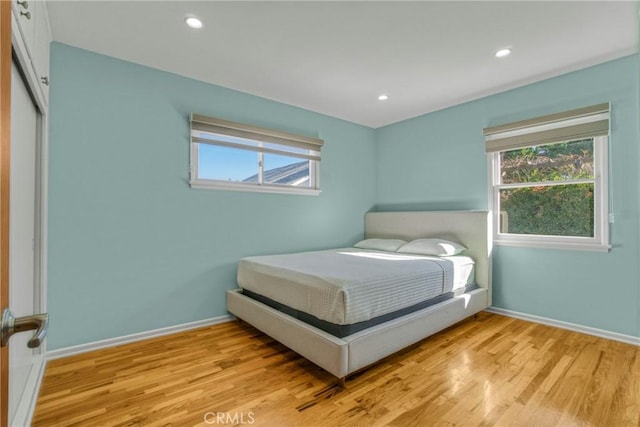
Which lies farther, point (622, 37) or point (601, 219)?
point (601, 219)

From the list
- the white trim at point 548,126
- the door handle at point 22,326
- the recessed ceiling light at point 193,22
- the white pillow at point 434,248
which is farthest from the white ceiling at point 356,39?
the door handle at point 22,326

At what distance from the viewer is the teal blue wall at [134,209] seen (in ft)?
7.41

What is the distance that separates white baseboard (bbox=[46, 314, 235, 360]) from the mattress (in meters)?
0.49

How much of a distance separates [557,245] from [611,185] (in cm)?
67

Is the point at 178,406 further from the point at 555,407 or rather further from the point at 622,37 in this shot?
the point at 622,37

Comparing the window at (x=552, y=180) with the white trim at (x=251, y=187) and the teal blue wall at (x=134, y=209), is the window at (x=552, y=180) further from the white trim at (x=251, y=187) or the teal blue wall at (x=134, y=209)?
the teal blue wall at (x=134, y=209)

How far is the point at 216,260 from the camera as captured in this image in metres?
2.97

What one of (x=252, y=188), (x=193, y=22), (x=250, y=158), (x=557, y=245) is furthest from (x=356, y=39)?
(x=557, y=245)

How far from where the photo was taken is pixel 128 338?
2475 millimetres

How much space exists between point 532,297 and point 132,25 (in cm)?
427

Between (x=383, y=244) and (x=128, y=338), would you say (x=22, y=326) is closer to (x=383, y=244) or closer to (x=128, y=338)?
(x=128, y=338)

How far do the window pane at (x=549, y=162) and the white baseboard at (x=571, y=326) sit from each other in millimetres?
1397

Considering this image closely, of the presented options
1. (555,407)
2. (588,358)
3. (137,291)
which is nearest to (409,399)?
(555,407)

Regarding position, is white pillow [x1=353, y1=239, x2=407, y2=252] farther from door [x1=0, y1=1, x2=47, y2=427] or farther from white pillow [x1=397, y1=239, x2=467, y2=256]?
door [x1=0, y1=1, x2=47, y2=427]
